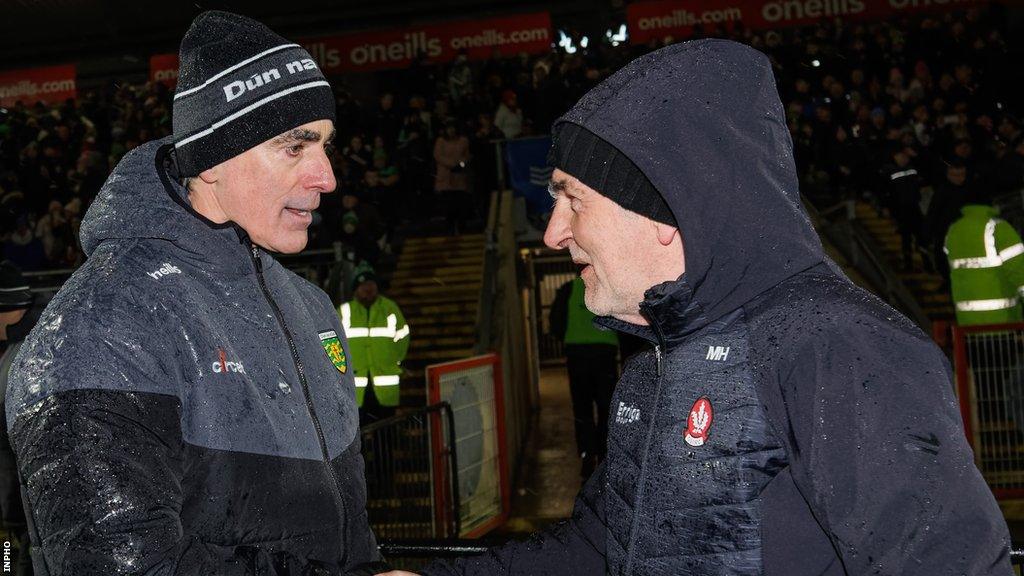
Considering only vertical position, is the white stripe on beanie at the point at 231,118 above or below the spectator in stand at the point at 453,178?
below

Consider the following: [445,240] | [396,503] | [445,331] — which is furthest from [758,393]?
[445,240]

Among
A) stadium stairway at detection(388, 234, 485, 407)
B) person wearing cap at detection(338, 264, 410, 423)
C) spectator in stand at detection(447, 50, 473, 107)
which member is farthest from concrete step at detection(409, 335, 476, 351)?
spectator in stand at detection(447, 50, 473, 107)

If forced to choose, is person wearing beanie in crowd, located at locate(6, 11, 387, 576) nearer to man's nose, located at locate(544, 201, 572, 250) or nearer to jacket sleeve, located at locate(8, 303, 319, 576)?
jacket sleeve, located at locate(8, 303, 319, 576)

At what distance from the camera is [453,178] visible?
1518cm

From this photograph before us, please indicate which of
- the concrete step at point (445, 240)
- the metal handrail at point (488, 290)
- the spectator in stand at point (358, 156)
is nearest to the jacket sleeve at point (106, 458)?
the metal handrail at point (488, 290)

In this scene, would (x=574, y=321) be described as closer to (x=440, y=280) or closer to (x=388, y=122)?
(x=440, y=280)

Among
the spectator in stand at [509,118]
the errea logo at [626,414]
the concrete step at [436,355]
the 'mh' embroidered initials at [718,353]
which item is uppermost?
the spectator in stand at [509,118]

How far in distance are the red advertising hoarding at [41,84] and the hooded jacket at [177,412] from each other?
25453mm

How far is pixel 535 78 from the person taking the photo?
1842 cm

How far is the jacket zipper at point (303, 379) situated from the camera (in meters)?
2.00

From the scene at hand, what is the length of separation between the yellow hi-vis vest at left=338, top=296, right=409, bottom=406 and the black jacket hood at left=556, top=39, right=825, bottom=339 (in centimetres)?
731

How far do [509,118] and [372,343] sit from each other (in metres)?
9.00

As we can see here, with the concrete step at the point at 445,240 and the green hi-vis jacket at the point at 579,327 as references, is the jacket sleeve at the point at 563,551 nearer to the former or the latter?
the green hi-vis jacket at the point at 579,327

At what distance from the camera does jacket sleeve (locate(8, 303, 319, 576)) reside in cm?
152
